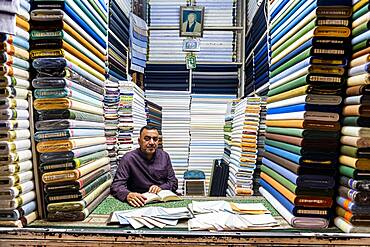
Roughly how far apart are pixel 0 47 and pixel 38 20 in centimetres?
30

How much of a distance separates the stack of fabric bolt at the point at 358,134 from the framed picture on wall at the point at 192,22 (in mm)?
3646

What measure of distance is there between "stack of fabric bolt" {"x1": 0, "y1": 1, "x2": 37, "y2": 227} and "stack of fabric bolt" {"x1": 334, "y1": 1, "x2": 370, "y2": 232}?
5.04ft

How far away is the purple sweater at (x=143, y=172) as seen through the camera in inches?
119

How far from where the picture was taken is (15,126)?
1695mm

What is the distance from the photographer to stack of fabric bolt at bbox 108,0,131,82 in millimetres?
4180

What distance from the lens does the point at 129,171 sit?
305 centimetres

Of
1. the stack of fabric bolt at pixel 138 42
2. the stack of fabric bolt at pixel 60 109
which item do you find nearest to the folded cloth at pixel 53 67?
the stack of fabric bolt at pixel 60 109

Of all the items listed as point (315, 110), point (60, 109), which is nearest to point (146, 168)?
point (60, 109)

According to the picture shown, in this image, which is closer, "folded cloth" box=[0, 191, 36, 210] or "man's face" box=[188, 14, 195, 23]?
"folded cloth" box=[0, 191, 36, 210]

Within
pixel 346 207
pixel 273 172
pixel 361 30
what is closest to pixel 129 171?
pixel 273 172

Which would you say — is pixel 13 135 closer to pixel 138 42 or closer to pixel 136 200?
pixel 136 200

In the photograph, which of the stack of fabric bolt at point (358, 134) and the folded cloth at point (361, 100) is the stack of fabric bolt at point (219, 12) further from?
the folded cloth at point (361, 100)

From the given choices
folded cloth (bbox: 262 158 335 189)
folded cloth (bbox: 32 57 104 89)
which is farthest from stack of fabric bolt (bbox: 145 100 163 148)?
folded cloth (bbox: 262 158 335 189)

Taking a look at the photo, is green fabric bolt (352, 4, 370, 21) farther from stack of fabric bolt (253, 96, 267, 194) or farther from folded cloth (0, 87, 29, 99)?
stack of fabric bolt (253, 96, 267, 194)
